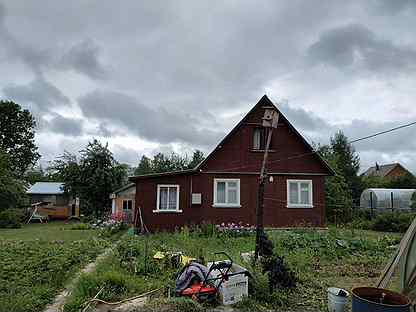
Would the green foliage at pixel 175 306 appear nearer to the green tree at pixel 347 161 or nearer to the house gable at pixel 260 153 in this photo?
the house gable at pixel 260 153

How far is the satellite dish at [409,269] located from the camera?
4.80 metres

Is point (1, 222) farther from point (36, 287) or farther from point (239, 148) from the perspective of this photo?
point (36, 287)

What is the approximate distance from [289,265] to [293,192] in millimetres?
7953

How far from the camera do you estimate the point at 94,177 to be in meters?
22.0

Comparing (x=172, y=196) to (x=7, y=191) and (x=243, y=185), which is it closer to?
(x=243, y=185)

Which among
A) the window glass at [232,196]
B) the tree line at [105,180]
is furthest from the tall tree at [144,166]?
the window glass at [232,196]

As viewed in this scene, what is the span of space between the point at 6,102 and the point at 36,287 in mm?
34479

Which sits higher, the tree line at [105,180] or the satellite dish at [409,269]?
the tree line at [105,180]

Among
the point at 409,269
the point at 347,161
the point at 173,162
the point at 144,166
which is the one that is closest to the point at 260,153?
the point at 409,269

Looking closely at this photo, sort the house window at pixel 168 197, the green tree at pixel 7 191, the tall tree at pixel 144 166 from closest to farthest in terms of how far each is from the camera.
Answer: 1. the house window at pixel 168 197
2. the green tree at pixel 7 191
3. the tall tree at pixel 144 166

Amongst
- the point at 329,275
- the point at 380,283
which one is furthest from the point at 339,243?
the point at 380,283

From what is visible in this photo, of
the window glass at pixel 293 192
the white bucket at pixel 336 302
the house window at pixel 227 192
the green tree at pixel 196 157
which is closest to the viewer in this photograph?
the white bucket at pixel 336 302

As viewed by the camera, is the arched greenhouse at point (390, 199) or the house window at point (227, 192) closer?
the house window at point (227, 192)

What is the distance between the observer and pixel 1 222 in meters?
19.5
